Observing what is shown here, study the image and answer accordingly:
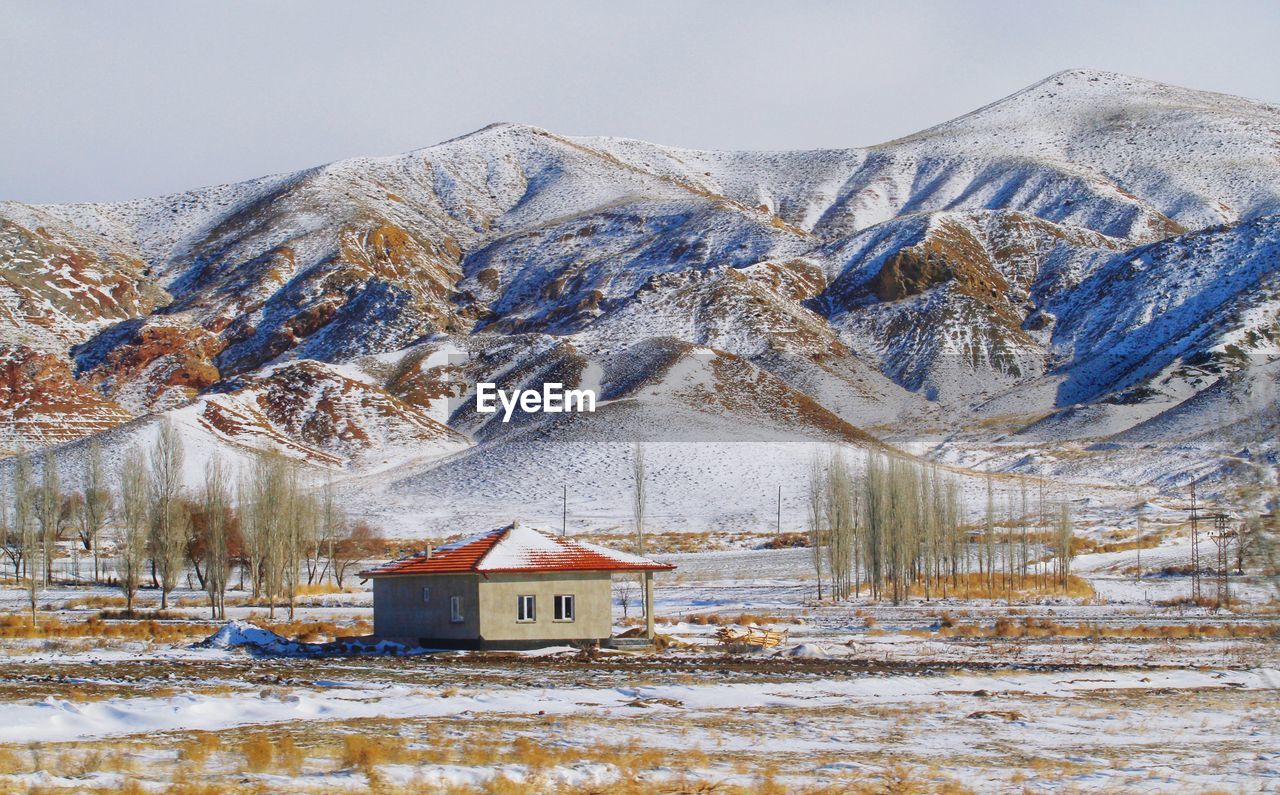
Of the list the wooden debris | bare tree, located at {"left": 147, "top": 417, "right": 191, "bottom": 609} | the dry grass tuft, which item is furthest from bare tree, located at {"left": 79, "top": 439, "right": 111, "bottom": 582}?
the dry grass tuft

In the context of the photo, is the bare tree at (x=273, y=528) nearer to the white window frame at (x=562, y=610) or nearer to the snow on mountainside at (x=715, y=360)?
the white window frame at (x=562, y=610)

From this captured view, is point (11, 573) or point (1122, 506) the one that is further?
point (1122, 506)

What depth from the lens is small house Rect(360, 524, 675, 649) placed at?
37031 mm

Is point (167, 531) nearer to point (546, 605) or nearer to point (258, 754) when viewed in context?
point (546, 605)

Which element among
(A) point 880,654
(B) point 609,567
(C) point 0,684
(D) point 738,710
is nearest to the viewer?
(D) point 738,710

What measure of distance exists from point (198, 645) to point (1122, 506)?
80904 millimetres

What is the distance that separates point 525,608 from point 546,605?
1.90ft

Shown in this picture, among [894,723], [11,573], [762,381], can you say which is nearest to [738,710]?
[894,723]

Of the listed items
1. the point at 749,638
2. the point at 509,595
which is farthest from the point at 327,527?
the point at 749,638

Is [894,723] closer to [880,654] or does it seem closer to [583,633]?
[880,654]

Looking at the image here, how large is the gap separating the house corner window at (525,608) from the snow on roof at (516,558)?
1.01 m

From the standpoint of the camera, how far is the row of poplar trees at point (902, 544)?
6400 centimetres

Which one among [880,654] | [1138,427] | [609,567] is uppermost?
[1138,427]

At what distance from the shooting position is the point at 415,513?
109 metres
